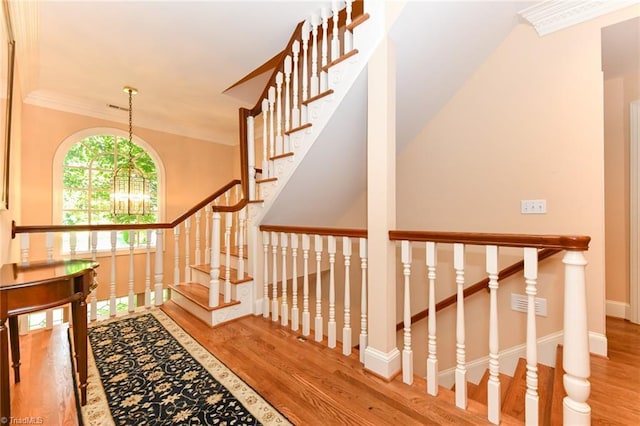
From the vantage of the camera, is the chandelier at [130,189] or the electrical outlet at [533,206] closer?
the electrical outlet at [533,206]

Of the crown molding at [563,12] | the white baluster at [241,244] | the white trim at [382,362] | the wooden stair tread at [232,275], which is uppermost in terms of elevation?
the crown molding at [563,12]

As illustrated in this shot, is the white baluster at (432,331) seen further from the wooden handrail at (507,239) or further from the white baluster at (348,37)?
the white baluster at (348,37)

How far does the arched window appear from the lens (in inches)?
146

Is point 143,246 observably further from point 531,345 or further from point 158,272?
point 531,345

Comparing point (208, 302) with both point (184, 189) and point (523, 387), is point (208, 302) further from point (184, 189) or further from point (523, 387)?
point (184, 189)

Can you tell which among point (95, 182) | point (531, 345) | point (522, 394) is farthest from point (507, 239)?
point (95, 182)

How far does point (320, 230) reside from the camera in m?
2.03

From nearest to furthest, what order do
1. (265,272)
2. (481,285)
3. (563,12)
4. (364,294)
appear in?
(364,294), (563,12), (481,285), (265,272)

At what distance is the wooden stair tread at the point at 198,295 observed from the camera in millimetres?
2361

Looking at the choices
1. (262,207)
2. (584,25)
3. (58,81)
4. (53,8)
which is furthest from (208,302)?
(584,25)

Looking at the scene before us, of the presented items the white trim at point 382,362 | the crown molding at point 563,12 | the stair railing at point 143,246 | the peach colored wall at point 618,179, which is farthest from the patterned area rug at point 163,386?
the peach colored wall at point 618,179

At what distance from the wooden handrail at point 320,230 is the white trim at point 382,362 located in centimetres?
72

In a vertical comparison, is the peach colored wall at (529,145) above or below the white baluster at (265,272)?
above

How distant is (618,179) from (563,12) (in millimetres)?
1636
